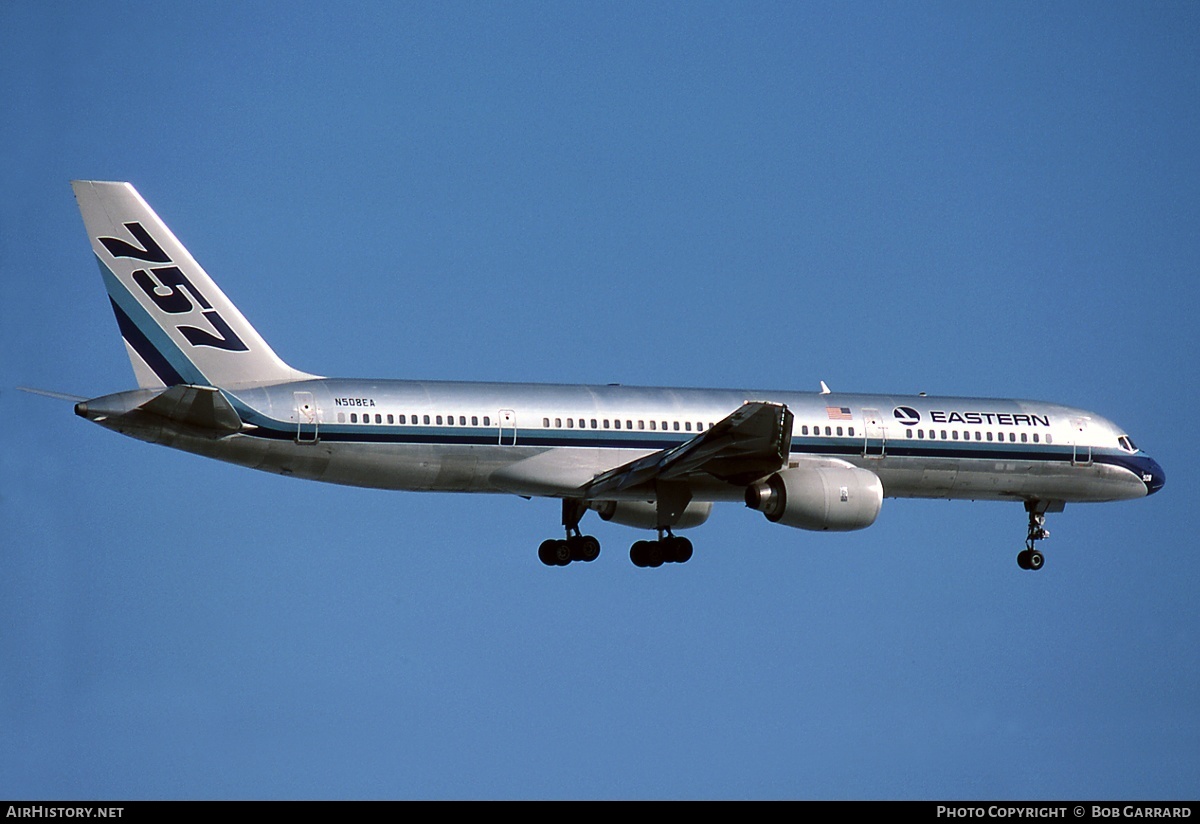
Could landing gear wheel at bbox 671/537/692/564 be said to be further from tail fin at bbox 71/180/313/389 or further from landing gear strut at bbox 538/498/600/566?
tail fin at bbox 71/180/313/389

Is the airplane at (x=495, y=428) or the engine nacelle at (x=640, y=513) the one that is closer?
the airplane at (x=495, y=428)

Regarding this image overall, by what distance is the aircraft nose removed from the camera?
51156 mm

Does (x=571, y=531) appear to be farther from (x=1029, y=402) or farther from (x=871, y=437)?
(x=1029, y=402)

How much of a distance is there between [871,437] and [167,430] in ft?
56.7

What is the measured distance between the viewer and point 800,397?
156 ft

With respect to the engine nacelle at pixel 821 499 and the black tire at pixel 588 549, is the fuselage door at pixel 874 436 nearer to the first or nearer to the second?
the engine nacelle at pixel 821 499

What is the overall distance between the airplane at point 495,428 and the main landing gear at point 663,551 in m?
0.03

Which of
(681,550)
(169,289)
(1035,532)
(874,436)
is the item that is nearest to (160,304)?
(169,289)

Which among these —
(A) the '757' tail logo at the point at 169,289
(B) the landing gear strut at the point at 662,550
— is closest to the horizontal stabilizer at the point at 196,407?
(A) the '757' tail logo at the point at 169,289

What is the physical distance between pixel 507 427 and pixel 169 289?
26.6 ft

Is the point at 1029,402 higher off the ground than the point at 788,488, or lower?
higher

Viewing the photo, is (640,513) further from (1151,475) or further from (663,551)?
(1151,475)

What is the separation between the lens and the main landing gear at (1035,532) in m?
50.5
